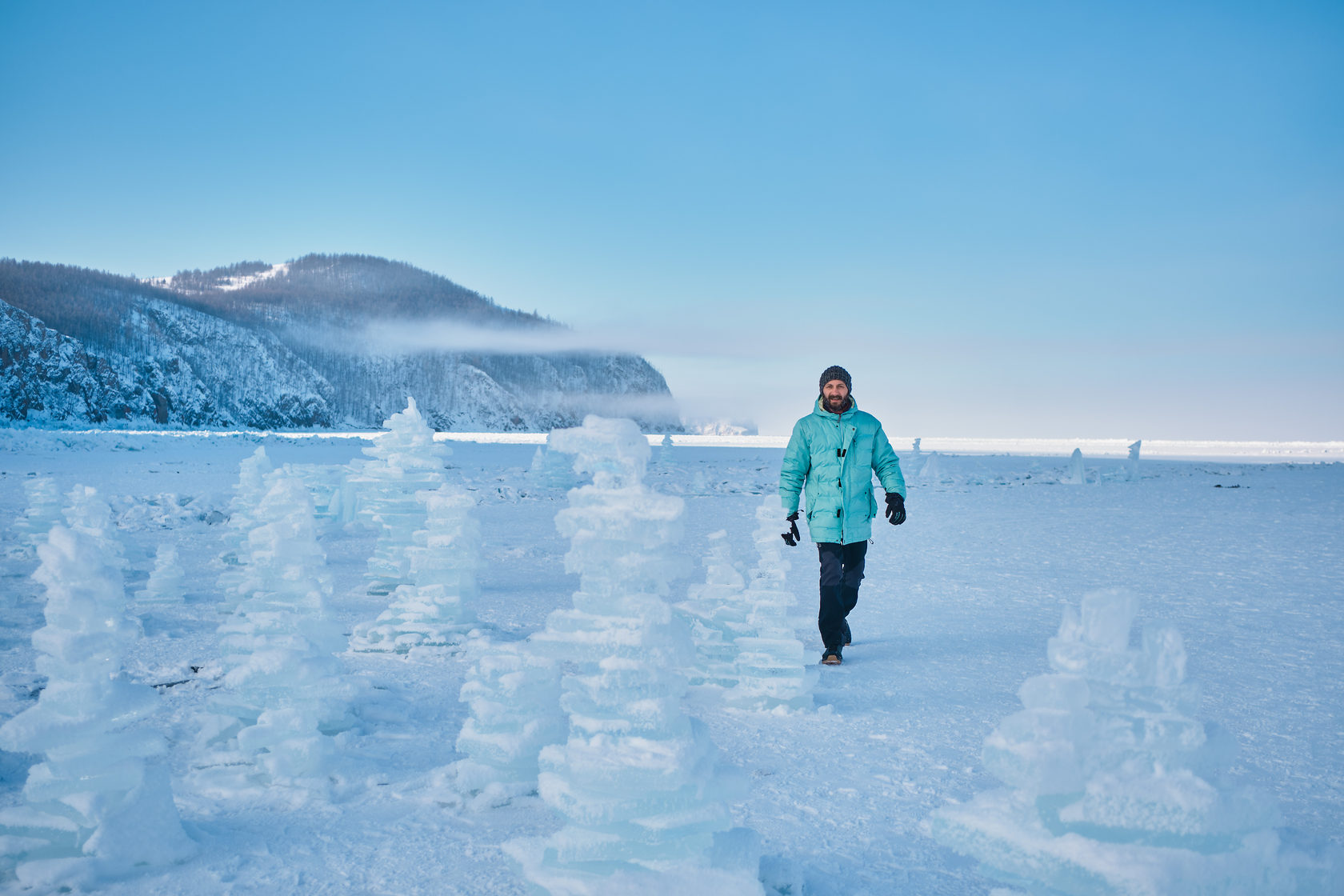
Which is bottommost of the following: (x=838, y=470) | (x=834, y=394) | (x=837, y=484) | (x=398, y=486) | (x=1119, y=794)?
(x=1119, y=794)

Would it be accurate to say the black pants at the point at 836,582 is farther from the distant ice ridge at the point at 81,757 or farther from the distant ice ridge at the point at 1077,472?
the distant ice ridge at the point at 1077,472

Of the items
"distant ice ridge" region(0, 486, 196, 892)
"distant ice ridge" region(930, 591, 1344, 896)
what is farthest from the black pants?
"distant ice ridge" region(0, 486, 196, 892)

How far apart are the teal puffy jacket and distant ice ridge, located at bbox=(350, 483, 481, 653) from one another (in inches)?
98.2

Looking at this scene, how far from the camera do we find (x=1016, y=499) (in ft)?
73.1

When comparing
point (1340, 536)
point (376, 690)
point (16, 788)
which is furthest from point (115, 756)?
point (1340, 536)

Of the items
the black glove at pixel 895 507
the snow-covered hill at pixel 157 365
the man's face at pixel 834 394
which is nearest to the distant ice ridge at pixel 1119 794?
the black glove at pixel 895 507

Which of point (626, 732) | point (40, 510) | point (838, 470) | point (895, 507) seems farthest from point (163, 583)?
point (626, 732)

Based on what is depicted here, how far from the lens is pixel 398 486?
9.58m

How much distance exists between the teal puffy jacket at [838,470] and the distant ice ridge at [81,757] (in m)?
4.07

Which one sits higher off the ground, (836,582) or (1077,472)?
(1077,472)

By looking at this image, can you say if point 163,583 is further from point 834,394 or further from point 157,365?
point 157,365

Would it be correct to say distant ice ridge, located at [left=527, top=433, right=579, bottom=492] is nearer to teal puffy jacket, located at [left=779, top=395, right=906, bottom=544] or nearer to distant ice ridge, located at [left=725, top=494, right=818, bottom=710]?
teal puffy jacket, located at [left=779, top=395, right=906, bottom=544]

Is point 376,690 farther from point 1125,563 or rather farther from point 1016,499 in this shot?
Answer: point 1016,499

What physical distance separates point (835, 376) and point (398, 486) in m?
5.69
